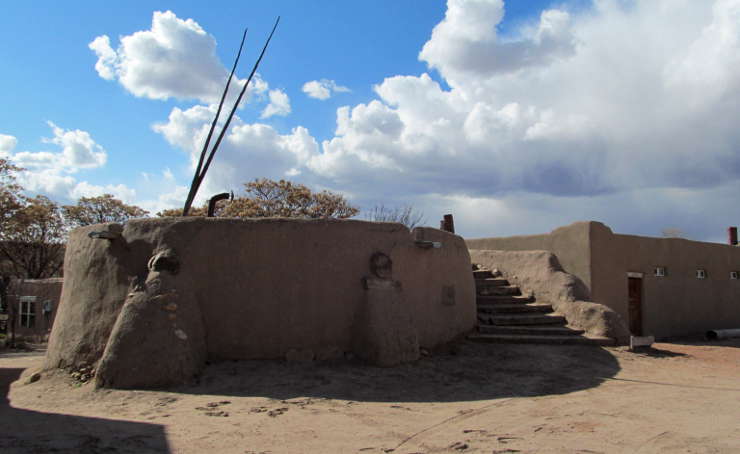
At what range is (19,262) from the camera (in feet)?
78.2

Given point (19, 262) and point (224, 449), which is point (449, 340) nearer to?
point (224, 449)

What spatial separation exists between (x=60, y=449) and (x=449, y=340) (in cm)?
577

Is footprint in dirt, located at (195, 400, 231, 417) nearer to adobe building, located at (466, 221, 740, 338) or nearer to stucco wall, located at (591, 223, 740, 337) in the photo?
adobe building, located at (466, 221, 740, 338)

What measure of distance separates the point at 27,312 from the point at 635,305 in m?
15.5

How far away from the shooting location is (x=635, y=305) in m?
13.0

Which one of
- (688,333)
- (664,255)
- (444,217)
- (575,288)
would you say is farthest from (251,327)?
(688,333)

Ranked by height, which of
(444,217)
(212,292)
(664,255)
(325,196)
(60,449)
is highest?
(325,196)

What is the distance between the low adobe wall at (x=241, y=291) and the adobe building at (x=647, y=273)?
4.89 m

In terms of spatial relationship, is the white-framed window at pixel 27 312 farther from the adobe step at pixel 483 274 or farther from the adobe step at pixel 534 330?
the adobe step at pixel 534 330

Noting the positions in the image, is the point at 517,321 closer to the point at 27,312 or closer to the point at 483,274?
the point at 483,274

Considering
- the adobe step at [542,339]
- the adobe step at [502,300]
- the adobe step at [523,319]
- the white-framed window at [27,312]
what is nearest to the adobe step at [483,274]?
the adobe step at [502,300]

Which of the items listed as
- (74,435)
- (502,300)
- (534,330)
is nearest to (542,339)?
(534,330)

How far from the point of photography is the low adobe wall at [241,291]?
7113mm

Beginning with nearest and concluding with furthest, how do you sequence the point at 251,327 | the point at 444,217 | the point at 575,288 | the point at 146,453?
the point at 146,453
the point at 251,327
the point at 575,288
the point at 444,217
